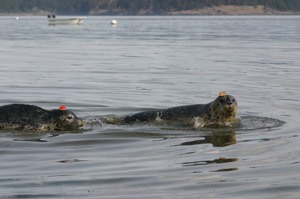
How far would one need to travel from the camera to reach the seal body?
17078 millimetres

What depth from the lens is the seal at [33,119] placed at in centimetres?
1625

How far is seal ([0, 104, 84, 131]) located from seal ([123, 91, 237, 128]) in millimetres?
1888

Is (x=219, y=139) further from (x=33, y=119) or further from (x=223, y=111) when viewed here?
(x=33, y=119)

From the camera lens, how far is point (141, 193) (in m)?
10.8

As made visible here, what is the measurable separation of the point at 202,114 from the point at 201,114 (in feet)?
0.08

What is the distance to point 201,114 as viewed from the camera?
57.1ft

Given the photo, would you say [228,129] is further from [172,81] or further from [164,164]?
[172,81]

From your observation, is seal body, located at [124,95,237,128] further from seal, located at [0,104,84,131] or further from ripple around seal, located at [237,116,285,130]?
seal, located at [0,104,84,131]

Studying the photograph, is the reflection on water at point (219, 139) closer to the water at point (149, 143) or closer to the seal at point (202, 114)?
the water at point (149, 143)

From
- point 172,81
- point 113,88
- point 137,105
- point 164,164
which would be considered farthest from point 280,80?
point 164,164

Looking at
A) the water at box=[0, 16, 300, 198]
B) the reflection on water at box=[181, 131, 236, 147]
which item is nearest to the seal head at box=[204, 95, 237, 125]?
the water at box=[0, 16, 300, 198]

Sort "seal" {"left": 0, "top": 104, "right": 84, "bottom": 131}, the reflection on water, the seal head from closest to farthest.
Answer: the reflection on water
"seal" {"left": 0, "top": 104, "right": 84, "bottom": 131}
the seal head

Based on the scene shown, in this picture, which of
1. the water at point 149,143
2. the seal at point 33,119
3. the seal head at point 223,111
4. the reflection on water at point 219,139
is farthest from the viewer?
the seal head at point 223,111

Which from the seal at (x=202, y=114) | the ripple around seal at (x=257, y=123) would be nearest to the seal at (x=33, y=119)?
the seal at (x=202, y=114)
